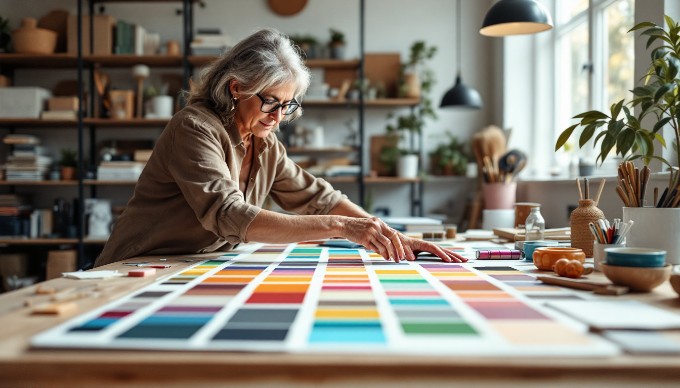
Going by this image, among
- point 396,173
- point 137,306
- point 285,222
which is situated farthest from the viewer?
point 396,173

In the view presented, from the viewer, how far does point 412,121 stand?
461cm

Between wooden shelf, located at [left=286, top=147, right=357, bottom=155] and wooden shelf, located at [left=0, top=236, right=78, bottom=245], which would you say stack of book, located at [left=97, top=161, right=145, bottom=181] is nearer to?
wooden shelf, located at [left=0, top=236, right=78, bottom=245]

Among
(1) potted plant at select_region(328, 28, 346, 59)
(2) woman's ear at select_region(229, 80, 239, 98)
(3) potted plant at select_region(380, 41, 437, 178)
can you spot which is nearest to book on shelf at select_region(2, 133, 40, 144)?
(1) potted plant at select_region(328, 28, 346, 59)

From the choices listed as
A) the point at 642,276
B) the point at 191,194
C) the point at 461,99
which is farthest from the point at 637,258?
the point at 461,99

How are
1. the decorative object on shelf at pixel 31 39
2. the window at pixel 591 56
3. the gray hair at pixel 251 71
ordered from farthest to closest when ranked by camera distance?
the decorative object on shelf at pixel 31 39 < the window at pixel 591 56 < the gray hair at pixel 251 71

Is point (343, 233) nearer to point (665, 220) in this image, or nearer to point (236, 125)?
point (236, 125)

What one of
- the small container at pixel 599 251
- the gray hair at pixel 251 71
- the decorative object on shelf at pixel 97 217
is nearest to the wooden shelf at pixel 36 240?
the decorative object on shelf at pixel 97 217

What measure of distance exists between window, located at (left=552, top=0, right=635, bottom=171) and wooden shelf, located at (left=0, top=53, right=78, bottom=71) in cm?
370

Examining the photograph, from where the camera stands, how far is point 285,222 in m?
1.57

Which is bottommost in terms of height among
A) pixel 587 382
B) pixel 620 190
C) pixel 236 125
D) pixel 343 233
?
pixel 587 382

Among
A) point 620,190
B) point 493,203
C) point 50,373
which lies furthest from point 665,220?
point 493,203

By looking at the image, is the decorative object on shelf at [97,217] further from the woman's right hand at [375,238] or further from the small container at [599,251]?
the small container at [599,251]

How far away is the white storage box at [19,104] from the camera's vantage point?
4469 mm

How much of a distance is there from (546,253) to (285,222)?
68 centimetres
